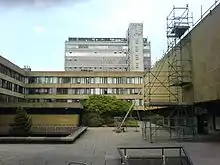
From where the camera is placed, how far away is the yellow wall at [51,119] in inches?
1858

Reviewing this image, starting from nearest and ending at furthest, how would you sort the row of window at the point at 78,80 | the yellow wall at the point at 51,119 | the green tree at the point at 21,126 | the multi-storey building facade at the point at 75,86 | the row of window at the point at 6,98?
1. the green tree at the point at 21,126
2. the yellow wall at the point at 51,119
3. the row of window at the point at 6,98
4. the multi-storey building facade at the point at 75,86
5. the row of window at the point at 78,80

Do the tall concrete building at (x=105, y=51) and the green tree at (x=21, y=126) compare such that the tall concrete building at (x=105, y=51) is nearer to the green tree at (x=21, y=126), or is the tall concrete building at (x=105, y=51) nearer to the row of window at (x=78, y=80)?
the row of window at (x=78, y=80)

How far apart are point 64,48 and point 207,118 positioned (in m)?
106

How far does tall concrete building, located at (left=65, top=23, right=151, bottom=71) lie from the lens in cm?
12081

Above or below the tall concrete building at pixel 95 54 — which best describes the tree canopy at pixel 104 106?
below

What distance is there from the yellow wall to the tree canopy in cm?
458

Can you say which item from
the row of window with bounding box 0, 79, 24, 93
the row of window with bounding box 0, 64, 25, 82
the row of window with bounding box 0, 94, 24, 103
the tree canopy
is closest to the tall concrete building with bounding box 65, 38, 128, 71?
the row of window with bounding box 0, 64, 25, 82

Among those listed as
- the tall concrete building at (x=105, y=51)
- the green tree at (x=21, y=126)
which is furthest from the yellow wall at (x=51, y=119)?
the tall concrete building at (x=105, y=51)

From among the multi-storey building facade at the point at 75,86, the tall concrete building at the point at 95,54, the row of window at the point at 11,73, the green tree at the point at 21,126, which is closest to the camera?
the green tree at the point at 21,126

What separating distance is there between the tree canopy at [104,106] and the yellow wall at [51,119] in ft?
15.0

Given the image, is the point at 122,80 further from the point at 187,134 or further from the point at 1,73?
the point at 187,134

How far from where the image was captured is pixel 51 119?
156 ft

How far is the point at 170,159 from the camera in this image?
42.5 feet

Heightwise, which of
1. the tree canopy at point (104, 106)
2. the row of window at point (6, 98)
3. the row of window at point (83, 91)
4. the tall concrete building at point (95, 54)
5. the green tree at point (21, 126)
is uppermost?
the tall concrete building at point (95, 54)
